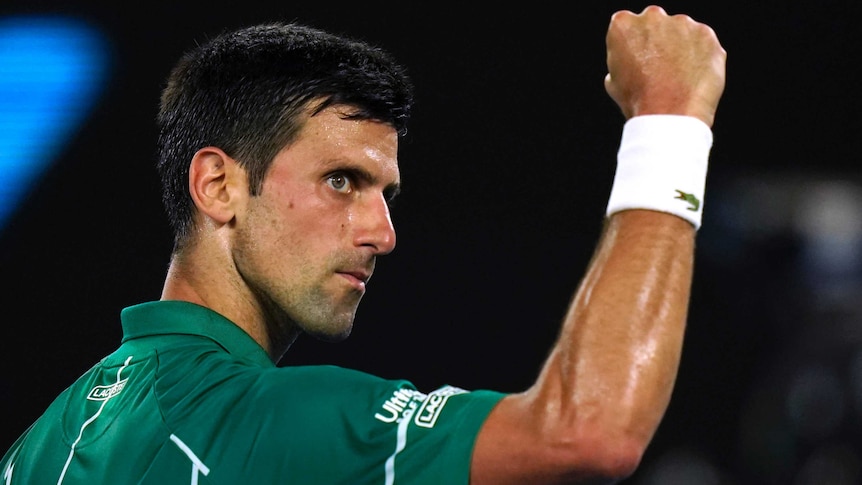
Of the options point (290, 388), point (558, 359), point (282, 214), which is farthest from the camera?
point (282, 214)

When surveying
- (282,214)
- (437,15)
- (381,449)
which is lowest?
(381,449)

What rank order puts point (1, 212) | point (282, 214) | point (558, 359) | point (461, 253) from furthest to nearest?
point (461, 253), point (1, 212), point (282, 214), point (558, 359)

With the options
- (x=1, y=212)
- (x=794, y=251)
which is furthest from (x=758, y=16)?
(x=1, y=212)

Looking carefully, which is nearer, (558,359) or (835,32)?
(558,359)

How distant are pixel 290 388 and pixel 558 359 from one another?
367 mm

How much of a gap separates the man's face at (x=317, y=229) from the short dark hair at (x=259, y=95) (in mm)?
37

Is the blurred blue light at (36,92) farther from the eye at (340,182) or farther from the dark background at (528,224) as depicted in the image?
the eye at (340,182)

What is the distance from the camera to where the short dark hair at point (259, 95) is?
2029 mm

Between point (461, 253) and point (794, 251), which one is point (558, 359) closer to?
point (461, 253)

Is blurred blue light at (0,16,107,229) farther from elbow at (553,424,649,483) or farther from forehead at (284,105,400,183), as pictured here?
elbow at (553,424,649,483)

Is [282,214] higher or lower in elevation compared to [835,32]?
lower

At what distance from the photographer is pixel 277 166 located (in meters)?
1.99

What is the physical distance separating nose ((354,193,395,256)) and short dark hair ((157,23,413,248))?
160 mm

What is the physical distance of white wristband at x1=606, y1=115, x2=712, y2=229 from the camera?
1537mm
